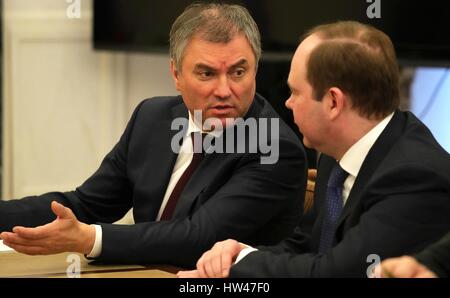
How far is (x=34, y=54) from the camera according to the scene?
5.69 meters

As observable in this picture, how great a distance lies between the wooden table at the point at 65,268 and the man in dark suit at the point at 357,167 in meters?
0.18

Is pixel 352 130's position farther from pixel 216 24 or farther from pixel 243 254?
pixel 216 24

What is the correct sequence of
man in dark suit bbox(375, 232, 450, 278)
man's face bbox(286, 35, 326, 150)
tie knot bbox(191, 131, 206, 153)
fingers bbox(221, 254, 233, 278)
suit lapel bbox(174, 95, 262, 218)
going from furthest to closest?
→ tie knot bbox(191, 131, 206, 153), suit lapel bbox(174, 95, 262, 218), man's face bbox(286, 35, 326, 150), fingers bbox(221, 254, 233, 278), man in dark suit bbox(375, 232, 450, 278)

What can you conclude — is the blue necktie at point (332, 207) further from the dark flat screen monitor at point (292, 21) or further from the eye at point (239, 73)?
Result: the dark flat screen monitor at point (292, 21)

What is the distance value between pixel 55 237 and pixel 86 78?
3410 mm

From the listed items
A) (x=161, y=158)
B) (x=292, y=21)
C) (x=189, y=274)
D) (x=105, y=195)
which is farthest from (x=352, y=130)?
(x=292, y=21)

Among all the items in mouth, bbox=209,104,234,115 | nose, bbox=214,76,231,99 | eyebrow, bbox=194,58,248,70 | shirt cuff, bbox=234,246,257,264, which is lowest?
shirt cuff, bbox=234,246,257,264

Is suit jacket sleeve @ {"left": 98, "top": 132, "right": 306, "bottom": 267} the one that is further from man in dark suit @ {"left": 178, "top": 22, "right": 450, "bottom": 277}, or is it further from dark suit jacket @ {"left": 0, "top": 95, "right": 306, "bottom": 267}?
man in dark suit @ {"left": 178, "top": 22, "right": 450, "bottom": 277}

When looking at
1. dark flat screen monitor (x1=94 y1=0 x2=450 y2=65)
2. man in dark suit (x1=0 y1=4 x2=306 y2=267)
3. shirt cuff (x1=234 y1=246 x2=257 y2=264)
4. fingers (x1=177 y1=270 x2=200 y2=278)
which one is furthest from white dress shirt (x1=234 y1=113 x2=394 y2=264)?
dark flat screen monitor (x1=94 y1=0 x2=450 y2=65)

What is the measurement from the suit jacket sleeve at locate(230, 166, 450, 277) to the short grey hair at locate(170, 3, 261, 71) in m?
0.88

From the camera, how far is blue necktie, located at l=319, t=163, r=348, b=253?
2.41 metres

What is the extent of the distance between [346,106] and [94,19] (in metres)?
3.47
